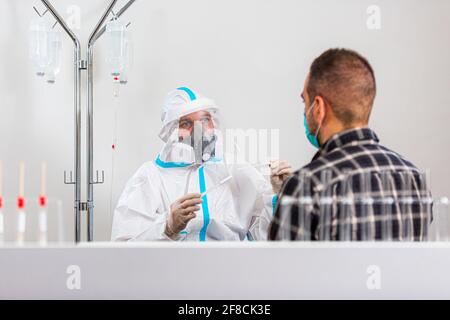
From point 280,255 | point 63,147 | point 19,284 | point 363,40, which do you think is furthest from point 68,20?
point 280,255

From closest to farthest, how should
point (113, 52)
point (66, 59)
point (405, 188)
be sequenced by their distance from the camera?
point (405, 188) < point (113, 52) < point (66, 59)

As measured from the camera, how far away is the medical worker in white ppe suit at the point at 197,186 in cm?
198

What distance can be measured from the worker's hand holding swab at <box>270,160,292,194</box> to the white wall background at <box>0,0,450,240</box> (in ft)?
1.26

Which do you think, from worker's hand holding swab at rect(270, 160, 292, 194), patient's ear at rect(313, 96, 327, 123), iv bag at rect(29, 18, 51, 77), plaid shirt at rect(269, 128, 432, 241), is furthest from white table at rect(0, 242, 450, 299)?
iv bag at rect(29, 18, 51, 77)

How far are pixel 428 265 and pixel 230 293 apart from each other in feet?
1.43

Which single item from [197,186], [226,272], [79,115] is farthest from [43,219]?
[197,186]

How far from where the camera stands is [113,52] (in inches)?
87.8

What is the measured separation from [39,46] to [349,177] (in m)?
1.30

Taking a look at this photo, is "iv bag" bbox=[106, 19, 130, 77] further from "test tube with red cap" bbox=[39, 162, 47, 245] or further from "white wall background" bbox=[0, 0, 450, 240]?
"test tube with red cap" bbox=[39, 162, 47, 245]

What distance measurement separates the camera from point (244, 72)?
2.37m

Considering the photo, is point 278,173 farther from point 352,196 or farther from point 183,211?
point 352,196

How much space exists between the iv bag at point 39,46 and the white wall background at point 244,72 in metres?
0.12

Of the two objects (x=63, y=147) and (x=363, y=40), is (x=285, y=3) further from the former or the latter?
(x=63, y=147)

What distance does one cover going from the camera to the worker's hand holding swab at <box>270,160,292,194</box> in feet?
6.27
